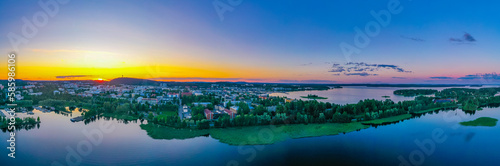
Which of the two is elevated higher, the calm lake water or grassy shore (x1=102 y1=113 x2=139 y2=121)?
grassy shore (x1=102 y1=113 x2=139 y2=121)

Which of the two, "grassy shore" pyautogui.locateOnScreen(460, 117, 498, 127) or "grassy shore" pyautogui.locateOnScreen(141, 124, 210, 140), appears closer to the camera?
"grassy shore" pyautogui.locateOnScreen(141, 124, 210, 140)

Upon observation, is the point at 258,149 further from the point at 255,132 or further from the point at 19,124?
the point at 19,124

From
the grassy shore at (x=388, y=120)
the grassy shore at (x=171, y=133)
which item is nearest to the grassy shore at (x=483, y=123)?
the grassy shore at (x=388, y=120)

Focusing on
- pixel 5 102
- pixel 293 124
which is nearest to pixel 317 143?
pixel 293 124

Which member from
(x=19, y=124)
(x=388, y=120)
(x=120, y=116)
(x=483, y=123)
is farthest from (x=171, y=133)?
(x=483, y=123)

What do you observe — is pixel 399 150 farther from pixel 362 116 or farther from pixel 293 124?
pixel 362 116

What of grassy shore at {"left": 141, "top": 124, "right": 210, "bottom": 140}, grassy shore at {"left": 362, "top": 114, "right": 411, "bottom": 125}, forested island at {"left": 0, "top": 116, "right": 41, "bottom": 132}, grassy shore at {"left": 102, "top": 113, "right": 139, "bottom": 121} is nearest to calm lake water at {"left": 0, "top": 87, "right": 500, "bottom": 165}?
grassy shore at {"left": 141, "top": 124, "right": 210, "bottom": 140}

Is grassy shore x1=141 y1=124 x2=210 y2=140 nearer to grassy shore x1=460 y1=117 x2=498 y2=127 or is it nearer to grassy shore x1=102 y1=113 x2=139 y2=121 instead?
grassy shore x1=102 y1=113 x2=139 y2=121
